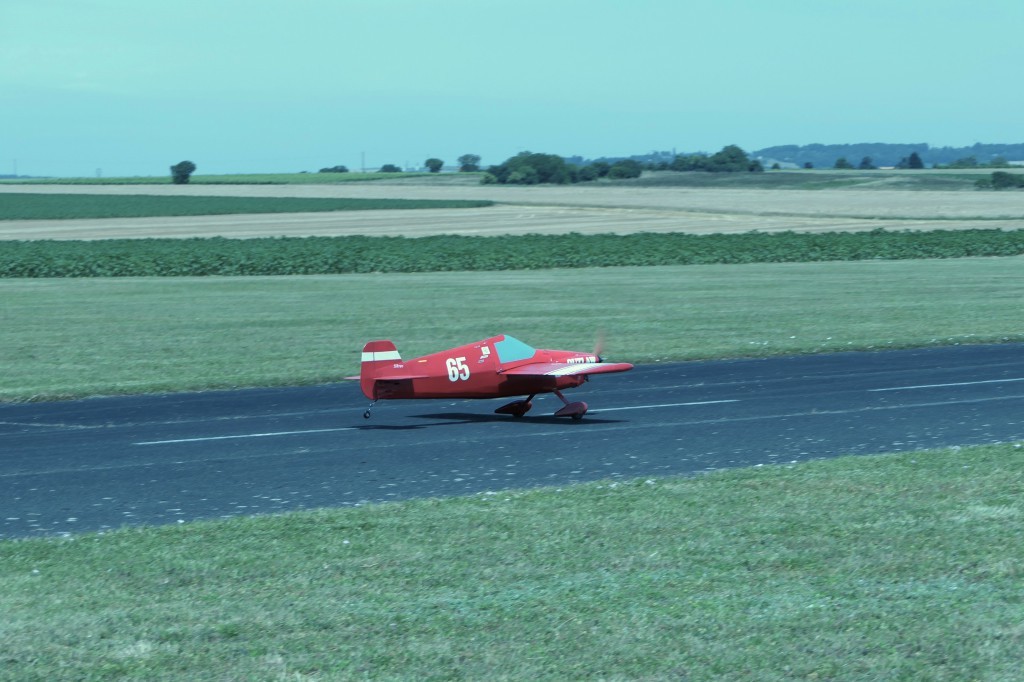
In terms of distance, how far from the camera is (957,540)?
9375 mm

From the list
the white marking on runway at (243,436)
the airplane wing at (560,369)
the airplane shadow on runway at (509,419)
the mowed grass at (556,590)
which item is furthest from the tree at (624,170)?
the mowed grass at (556,590)

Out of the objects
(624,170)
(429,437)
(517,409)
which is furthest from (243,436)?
(624,170)

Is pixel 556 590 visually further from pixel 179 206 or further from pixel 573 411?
pixel 179 206

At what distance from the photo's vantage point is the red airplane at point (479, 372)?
1588 cm

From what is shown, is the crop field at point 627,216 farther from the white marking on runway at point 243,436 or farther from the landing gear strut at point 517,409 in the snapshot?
the white marking on runway at point 243,436

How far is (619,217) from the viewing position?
8362 centimetres

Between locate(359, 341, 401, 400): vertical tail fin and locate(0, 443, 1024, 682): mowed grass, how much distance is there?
4958 millimetres

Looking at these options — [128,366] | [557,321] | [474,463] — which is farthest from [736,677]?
[557,321]

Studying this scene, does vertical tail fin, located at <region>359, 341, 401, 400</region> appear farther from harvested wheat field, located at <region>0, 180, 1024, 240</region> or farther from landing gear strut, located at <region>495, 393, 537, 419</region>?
harvested wheat field, located at <region>0, 180, 1024, 240</region>

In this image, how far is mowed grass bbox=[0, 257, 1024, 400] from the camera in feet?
75.3

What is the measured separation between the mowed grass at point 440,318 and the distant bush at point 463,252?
373 centimetres

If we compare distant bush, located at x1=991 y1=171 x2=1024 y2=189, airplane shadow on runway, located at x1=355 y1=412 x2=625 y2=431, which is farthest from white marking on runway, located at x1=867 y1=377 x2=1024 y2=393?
distant bush, located at x1=991 y1=171 x2=1024 y2=189

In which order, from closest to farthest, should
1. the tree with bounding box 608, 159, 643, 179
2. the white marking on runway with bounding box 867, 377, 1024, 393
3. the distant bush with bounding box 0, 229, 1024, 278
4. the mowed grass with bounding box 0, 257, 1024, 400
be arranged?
the white marking on runway with bounding box 867, 377, 1024, 393 → the mowed grass with bounding box 0, 257, 1024, 400 → the distant bush with bounding box 0, 229, 1024, 278 → the tree with bounding box 608, 159, 643, 179

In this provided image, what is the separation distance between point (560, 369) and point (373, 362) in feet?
7.87
